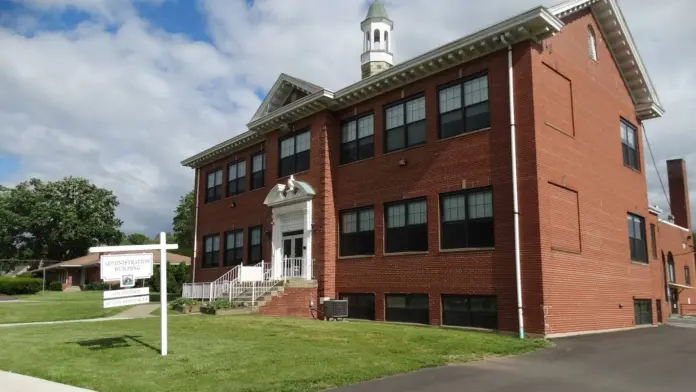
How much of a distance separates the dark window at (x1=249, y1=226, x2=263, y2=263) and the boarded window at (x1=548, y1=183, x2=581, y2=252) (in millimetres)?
14716

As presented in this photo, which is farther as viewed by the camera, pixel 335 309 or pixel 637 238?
pixel 637 238

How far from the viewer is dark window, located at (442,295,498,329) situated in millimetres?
16734

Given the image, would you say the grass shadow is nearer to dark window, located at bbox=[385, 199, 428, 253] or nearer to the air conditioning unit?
the air conditioning unit

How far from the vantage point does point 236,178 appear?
30609 millimetres

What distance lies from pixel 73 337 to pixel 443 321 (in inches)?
410

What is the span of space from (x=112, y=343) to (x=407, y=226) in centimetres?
1018

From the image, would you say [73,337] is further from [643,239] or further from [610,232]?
[643,239]

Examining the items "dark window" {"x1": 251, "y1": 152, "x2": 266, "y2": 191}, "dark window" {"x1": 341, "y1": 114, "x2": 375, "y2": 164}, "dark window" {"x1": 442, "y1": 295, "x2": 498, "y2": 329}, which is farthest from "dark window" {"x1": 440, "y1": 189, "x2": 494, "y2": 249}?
"dark window" {"x1": 251, "y1": 152, "x2": 266, "y2": 191}

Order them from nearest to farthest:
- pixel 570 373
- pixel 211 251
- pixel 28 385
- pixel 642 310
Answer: pixel 28 385
pixel 570 373
pixel 642 310
pixel 211 251

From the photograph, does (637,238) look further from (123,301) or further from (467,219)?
(123,301)

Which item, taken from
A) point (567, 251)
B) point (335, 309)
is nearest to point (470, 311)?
point (567, 251)

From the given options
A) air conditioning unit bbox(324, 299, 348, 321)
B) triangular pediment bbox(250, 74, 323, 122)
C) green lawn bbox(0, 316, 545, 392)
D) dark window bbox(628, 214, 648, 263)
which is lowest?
green lawn bbox(0, 316, 545, 392)

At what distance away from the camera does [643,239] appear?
23000 millimetres

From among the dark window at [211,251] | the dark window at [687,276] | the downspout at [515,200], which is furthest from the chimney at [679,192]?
the dark window at [211,251]
